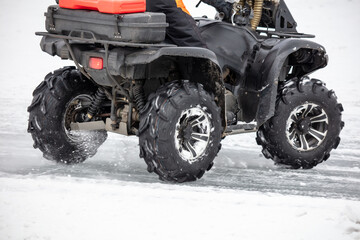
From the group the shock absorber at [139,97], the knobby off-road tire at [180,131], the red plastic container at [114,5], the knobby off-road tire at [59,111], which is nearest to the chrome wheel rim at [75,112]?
the knobby off-road tire at [59,111]

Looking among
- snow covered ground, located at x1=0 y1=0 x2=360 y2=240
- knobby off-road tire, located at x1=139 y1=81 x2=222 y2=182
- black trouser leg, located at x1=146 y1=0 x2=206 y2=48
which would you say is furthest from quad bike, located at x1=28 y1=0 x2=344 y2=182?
snow covered ground, located at x1=0 y1=0 x2=360 y2=240

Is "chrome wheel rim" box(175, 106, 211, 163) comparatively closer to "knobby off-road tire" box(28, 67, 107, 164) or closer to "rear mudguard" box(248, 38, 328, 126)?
"rear mudguard" box(248, 38, 328, 126)

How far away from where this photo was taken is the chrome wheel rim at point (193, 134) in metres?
7.03

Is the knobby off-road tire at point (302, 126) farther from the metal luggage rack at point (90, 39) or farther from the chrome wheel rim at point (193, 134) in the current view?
the metal luggage rack at point (90, 39)

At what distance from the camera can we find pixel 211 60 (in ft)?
22.6

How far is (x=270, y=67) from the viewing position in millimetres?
7656

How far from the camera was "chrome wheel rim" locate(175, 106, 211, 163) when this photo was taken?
23.1ft

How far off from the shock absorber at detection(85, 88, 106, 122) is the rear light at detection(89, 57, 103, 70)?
0.61m

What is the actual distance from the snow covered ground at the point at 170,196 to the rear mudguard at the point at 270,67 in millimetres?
726

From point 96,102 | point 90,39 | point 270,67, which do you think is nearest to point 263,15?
point 270,67

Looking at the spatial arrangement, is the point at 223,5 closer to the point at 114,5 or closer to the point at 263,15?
the point at 263,15

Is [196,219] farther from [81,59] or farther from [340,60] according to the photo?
[340,60]

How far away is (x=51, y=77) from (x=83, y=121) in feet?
1.93

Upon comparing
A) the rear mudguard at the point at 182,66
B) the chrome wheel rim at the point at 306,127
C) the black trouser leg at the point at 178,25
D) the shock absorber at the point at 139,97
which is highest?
the black trouser leg at the point at 178,25
